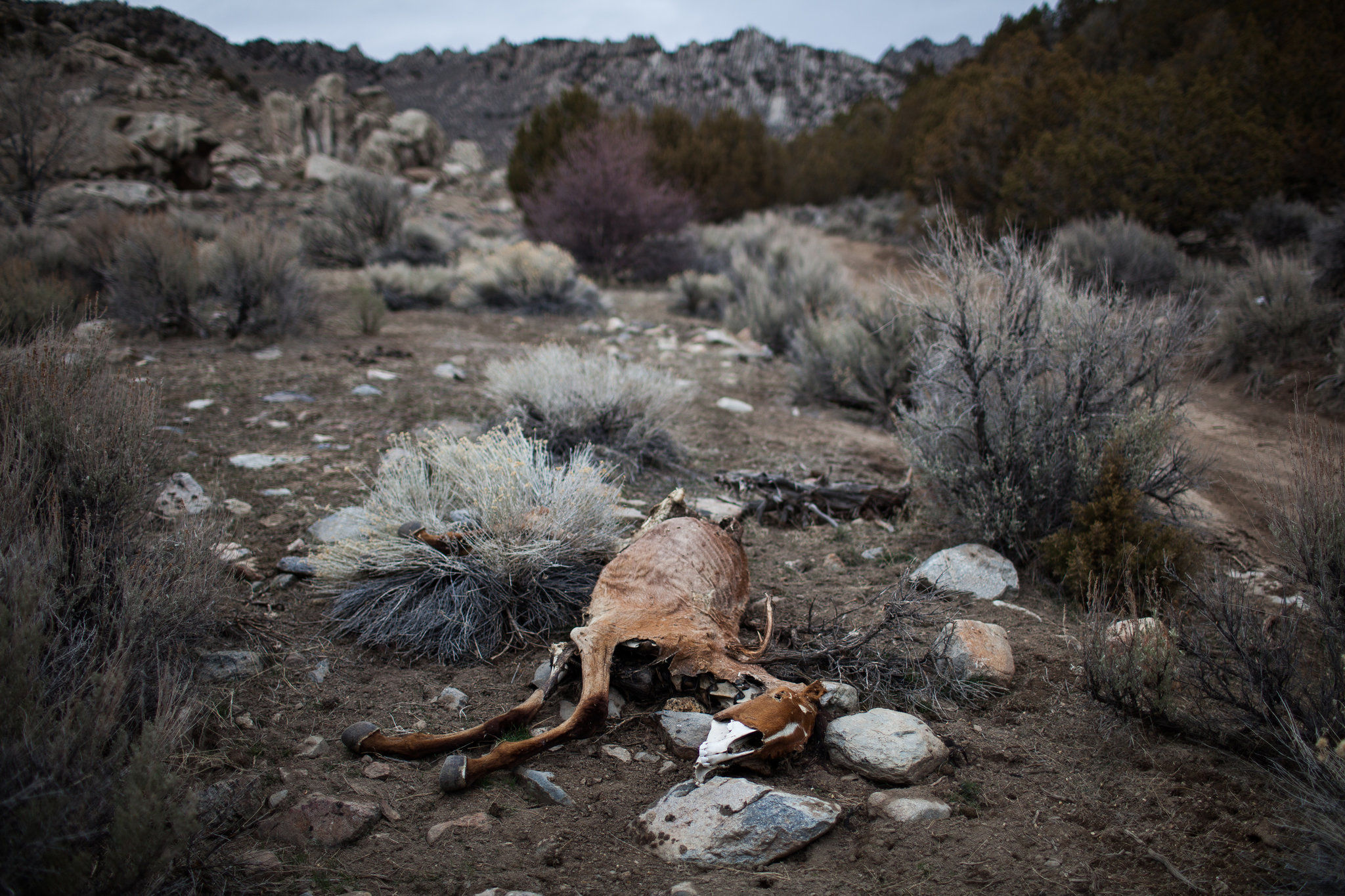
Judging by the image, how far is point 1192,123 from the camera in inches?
420

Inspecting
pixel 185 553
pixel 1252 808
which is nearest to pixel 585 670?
pixel 185 553

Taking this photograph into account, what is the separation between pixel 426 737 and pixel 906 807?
129 centimetres

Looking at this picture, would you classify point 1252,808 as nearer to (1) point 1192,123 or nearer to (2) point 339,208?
(1) point 1192,123

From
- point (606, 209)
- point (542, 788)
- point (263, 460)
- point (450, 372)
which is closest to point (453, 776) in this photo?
point (542, 788)

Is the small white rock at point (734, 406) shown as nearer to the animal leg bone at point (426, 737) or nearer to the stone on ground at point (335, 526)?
the stone on ground at point (335, 526)

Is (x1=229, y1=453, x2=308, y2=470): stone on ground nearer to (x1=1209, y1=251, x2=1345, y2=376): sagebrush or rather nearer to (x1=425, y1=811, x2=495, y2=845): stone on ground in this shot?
(x1=425, y1=811, x2=495, y2=845): stone on ground

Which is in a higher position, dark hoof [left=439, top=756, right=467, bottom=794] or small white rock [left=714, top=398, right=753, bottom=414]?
small white rock [left=714, top=398, right=753, bottom=414]

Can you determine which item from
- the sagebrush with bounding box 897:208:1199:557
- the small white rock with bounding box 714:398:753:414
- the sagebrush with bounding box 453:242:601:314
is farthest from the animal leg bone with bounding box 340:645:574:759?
the sagebrush with bounding box 453:242:601:314

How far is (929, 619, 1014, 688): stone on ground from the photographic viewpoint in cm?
227

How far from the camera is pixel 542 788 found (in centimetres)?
179

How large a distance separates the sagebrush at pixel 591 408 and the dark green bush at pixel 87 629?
2.13m

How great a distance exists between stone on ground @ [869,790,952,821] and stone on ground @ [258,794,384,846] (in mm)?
1269

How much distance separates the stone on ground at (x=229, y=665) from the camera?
2146mm

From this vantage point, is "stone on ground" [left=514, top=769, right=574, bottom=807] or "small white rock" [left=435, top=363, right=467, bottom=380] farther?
"small white rock" [left=435, top=363, right=467, bottom=380]
